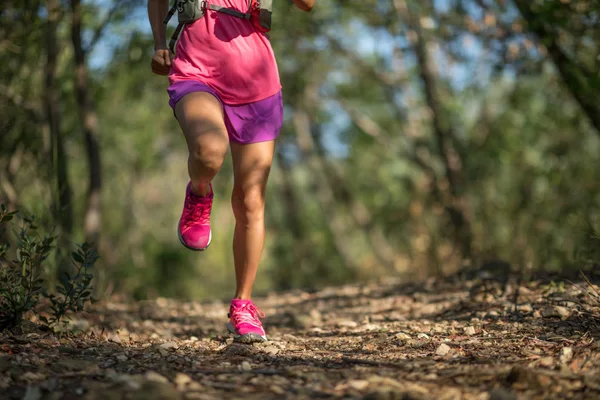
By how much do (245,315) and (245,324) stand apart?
2.4 inches

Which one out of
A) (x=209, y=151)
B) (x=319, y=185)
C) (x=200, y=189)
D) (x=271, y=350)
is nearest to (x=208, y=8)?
(x=209, y=151)

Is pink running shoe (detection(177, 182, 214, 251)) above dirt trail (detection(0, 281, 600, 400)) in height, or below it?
above

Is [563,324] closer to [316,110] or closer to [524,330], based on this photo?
[524,330]

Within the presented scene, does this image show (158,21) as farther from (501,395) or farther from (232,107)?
(501,395)

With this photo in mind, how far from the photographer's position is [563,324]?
2.89m

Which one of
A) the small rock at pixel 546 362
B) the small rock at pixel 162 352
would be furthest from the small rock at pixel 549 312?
the small rock at pixel 162 352

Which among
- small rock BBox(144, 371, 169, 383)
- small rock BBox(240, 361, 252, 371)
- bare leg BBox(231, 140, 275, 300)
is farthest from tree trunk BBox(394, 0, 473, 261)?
small rock BBox(144, 371, 169, 383)

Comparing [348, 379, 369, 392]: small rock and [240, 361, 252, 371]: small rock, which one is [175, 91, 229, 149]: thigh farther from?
[348, 379, 369, 392]: small rock

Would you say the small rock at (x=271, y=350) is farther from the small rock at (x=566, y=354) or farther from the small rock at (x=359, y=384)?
the small rock at (x=566, y=354)

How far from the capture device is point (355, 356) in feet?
8.32

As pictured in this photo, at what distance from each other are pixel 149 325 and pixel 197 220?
1343 mm

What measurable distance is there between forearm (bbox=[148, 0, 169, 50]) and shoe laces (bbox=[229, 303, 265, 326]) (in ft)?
4.09

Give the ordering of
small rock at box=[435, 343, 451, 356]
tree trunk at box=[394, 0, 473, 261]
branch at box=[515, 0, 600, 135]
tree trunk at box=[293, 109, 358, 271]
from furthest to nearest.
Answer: tree trunk at box=[293, 109, 358, 271], tree trunk at box=[394, 0, 473, 261], branch at box=[515, 0, 600, 135], small rock at box=[435, 343, 451, 356]

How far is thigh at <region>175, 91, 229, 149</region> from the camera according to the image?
8.75 ft
